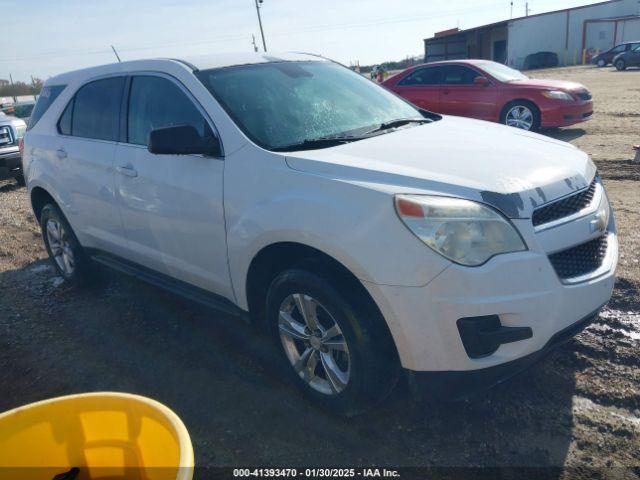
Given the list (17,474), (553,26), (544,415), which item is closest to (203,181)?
(17,474)

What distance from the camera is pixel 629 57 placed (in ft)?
106

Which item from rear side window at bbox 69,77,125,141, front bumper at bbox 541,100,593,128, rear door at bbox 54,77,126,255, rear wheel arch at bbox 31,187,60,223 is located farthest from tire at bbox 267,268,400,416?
front bumper at bbox 541,100,593,128

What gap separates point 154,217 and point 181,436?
2310mm

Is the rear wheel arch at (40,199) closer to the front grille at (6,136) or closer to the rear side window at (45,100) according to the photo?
the rear side window at (45,100)

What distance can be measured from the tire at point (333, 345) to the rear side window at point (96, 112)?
201 cm

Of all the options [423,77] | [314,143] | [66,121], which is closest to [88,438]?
[314,143]

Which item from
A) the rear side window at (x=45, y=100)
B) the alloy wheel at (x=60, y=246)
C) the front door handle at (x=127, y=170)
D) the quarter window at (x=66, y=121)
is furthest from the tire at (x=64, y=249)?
the front door handle at (x=127, y=170)

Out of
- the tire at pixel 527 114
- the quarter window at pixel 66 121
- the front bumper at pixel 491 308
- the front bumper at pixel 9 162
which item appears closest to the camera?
the front bumper at pixel 491 308

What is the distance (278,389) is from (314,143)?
142 cm

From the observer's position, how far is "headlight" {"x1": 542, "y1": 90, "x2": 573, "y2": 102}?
33.8ft

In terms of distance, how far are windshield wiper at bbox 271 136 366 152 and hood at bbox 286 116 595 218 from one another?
0.29ft

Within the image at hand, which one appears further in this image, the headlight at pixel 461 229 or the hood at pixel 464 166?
the hood at pixel 464 166

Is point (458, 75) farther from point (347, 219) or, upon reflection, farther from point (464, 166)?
point (347, 219)

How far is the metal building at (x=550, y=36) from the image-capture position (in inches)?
1785
